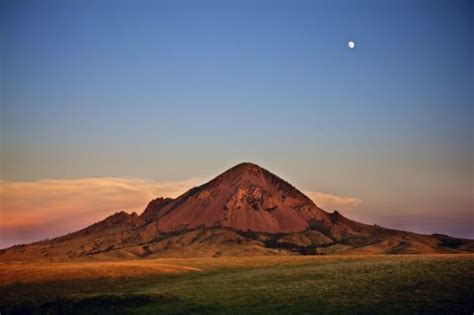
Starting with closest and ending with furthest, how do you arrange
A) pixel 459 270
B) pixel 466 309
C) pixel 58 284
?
pixel 466 309, pixel 459 270, pixel 58 284

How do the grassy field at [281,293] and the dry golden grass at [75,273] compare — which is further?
the dry golden grass at [75,273]

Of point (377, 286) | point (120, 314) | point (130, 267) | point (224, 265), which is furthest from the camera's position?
point (224, 265)

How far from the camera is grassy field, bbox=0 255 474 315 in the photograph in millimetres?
49188

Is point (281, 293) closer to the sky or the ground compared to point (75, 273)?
closer to the ground

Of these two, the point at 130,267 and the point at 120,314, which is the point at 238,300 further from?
the point at 130,267

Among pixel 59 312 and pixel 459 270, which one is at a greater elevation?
pixel 459 270

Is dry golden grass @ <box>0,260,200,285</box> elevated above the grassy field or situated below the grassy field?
above

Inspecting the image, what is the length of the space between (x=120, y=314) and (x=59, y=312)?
6611mm

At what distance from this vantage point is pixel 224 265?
108m

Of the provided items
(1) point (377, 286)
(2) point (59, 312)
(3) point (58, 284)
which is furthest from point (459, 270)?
(3) point (58, 284)

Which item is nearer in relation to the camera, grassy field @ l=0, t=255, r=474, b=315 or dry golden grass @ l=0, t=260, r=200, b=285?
grassy field @ l=0, t=255, r=474, b=315

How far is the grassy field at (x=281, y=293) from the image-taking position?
49.2 meters

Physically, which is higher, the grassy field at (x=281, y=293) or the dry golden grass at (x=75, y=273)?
the dry golden grass at (x=75, y=273)

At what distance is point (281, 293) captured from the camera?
188 feet
